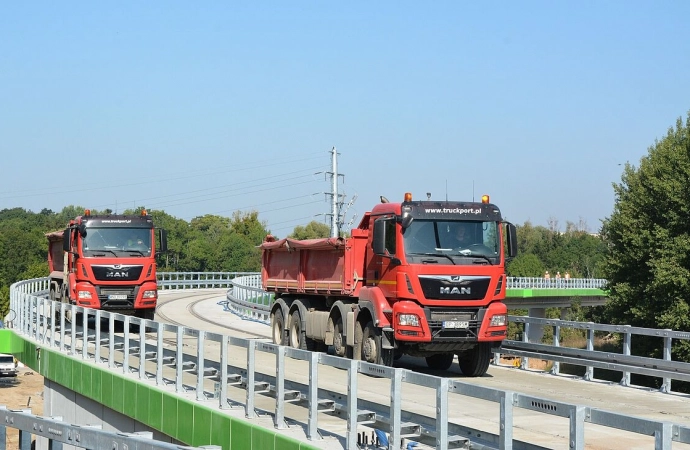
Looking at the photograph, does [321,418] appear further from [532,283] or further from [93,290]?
[532,283]

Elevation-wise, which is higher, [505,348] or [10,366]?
[505,348]

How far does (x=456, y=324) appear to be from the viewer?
18.2 metres

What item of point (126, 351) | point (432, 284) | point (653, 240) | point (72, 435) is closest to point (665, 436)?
point (72, 435)

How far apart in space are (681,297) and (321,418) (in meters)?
34.9

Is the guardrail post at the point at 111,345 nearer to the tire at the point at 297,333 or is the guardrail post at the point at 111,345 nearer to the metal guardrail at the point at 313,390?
the metal guardrail at the point at 313,390

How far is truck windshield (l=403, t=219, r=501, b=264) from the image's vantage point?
60.1ft

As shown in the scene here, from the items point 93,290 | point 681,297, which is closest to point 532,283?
A: point 681,297

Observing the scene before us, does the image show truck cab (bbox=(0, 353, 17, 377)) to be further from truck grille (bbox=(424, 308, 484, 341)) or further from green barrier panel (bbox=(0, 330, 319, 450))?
truck grille (bbox=(424, 308, 484, 341))

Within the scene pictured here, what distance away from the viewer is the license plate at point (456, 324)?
716 inches

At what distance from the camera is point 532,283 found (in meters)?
102

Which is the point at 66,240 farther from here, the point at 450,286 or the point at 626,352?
the point at 626,352

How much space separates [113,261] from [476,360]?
13.3 meters

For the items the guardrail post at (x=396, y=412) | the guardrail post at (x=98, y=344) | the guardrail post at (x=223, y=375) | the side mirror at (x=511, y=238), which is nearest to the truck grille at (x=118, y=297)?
the guardrail post at (x=98, y=344)

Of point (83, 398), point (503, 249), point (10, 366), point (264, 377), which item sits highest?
point (503, 249)
